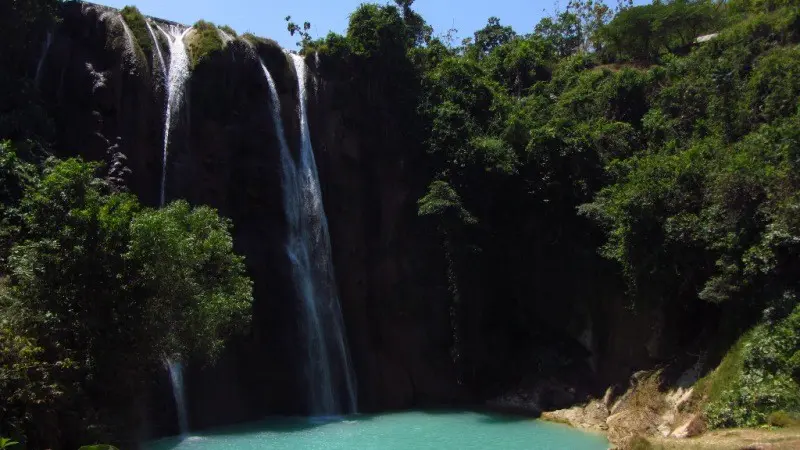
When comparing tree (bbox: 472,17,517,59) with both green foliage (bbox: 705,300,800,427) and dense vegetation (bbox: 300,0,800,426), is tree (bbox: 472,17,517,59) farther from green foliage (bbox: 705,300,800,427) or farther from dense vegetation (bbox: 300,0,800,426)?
green foliage (bbox: 705,300,800,427)

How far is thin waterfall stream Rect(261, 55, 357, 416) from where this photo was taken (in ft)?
85.1

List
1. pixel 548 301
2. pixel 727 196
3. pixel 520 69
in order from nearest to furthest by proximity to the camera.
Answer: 1. pixel 727 196
2. pixel 548 301
3. pixel 520 69

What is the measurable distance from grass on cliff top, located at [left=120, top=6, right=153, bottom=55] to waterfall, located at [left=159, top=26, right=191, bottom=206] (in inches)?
36.0

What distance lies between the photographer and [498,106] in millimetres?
33188

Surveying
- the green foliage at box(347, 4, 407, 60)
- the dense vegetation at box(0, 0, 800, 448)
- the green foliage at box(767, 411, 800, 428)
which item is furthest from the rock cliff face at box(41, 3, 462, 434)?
the green foliage at box(767, 411, 800, 428)

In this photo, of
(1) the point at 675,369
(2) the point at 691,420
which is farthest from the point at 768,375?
(1) the point at 675,369

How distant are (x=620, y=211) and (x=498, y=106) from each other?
10821 mm

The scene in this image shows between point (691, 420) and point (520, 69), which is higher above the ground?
point (520, 69)

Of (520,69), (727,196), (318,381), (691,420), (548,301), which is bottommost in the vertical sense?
(691,420)

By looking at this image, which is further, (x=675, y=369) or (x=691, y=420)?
(x=675, y=369)

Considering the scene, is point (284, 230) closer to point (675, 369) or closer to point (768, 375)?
point (675, 369)

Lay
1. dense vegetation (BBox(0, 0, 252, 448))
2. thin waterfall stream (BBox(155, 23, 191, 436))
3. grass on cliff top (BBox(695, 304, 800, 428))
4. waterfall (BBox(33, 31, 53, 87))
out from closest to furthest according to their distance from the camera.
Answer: dense vegetation (BBox(0, 0, 252, 448)), grass on cliff top (BBox(695, 304, 800, 428)), thin waterfall stream (BBox(155, 23, 191, 436)), waterfall (BBox(33, 31, 53, 87))

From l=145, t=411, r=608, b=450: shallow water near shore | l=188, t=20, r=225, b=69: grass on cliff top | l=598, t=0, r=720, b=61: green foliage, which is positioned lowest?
l=145, t=411, r=608, b=450: shallow water near shore

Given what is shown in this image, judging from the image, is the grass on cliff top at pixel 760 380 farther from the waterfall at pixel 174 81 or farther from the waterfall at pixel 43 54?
the waterfall at pixel 43 54
